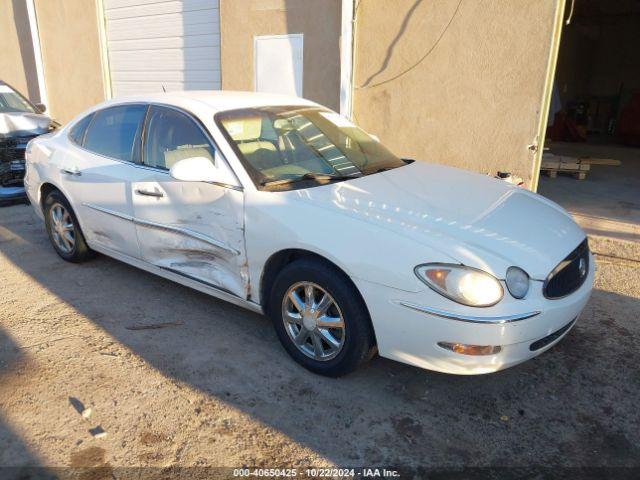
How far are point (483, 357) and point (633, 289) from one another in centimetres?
259

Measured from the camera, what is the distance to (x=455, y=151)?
21.4ft

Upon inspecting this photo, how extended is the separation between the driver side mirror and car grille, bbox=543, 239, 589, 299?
6.29 ft

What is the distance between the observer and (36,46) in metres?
11.8

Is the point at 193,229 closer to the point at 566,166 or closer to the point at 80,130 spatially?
the point at 80,130

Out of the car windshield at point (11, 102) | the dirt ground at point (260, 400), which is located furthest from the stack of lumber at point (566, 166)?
the car windshield at point (11, 102)

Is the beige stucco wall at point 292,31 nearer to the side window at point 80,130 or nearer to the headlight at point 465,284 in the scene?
the side window at point 80,130

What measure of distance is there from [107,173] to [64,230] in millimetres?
1057

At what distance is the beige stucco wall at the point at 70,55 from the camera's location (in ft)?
35.3

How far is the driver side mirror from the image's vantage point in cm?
333

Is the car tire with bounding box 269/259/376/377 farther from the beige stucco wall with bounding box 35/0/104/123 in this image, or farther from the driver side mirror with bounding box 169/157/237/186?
the beige stucco wall with bounding box 35/0/104/123

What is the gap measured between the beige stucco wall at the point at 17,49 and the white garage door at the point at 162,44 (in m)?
2.90

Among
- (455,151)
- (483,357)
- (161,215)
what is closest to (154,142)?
(161,215)

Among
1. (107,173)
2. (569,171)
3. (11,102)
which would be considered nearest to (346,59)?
(107,173)

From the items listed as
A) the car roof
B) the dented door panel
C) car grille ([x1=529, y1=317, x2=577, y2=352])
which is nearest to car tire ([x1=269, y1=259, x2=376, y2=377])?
the dented door panel
